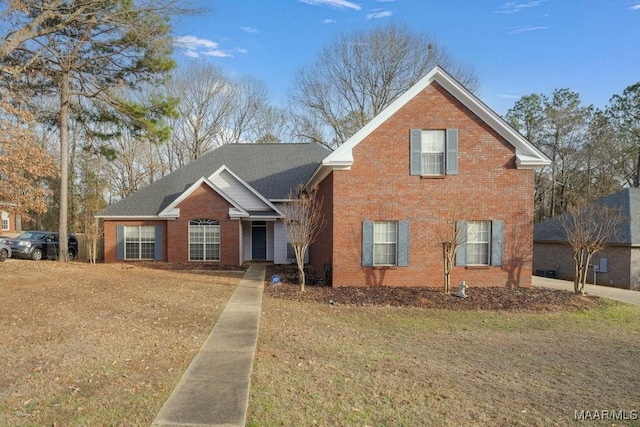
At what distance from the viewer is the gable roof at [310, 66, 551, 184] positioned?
1277cm

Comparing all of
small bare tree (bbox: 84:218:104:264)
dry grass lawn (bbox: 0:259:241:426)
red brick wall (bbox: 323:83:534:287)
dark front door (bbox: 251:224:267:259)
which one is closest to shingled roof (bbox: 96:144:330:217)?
small bare tree (bbox: 84:218:104:264)

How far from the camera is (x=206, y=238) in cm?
1944

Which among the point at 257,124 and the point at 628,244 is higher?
the point at 257,124

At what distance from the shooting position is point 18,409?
4.25 meters

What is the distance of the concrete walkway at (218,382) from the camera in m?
4.18

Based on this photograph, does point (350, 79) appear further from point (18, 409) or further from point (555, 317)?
point (18, 409)

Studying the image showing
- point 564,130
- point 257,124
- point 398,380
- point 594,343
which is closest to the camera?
point 398,380

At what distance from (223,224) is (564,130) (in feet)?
107

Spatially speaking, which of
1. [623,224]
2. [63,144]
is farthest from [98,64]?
[623,224]

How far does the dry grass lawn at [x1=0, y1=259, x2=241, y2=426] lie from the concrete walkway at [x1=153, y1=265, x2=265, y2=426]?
0.19m

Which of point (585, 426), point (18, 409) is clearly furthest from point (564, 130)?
point (18, 409)

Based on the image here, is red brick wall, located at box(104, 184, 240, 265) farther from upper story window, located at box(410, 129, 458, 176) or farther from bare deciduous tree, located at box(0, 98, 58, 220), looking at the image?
upper story window, located at box(410, 129, 458, 176)

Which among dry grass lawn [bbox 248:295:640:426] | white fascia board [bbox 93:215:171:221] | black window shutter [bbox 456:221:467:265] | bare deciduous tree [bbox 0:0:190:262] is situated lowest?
dry grass lawn [bbox 248:295:640:426]

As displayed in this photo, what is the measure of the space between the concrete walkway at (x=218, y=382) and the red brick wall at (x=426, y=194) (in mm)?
5370
